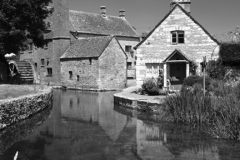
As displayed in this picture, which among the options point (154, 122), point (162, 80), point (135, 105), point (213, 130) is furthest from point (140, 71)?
point (213, 130)

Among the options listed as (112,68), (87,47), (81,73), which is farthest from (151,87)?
(87,47)

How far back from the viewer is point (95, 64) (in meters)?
32.3

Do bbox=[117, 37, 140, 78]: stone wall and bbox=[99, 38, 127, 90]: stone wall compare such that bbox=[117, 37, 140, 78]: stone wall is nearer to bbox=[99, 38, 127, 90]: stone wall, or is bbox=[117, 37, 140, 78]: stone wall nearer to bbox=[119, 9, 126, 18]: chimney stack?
bbox=[119, 9, 126, 18]: chimney stack

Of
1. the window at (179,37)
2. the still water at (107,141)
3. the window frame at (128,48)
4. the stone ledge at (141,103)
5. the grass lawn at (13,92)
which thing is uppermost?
the window frame at (128,48)

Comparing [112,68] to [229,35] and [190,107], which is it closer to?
[229,35]

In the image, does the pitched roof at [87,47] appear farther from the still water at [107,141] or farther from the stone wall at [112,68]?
the still water at [107,141]

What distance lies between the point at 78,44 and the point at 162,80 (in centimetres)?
1648

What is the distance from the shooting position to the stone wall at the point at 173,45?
68.8ft

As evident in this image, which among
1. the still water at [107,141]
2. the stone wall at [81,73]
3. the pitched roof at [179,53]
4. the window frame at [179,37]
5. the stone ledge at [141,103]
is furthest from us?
the stone wall at [81,73]

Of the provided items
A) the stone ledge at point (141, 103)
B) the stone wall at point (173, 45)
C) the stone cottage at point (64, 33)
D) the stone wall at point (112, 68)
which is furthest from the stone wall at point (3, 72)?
the stone wall at point (173, 45)

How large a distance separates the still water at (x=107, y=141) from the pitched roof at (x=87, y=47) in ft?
59.2

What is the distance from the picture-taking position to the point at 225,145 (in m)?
9.38

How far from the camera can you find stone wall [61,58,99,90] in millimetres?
32719

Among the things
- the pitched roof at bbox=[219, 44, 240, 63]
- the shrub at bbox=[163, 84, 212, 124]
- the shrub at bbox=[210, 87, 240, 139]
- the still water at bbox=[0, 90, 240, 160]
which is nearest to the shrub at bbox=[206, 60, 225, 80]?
the pitched roof at bbox=[219, 44, 240, 63]
